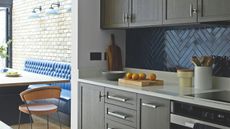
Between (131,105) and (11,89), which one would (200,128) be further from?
(11,89)

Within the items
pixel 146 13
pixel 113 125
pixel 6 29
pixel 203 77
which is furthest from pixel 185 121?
pixel 6 29

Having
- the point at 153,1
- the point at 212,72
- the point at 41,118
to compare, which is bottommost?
the point at 41,118

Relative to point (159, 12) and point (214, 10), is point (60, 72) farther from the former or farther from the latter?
point (214, 10)

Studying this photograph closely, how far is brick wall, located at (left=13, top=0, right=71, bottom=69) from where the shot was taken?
6.22 meters

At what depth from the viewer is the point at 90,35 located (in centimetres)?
394

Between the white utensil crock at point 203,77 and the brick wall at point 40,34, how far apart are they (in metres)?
3.49

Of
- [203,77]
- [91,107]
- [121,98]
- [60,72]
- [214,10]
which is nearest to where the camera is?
[214,10]

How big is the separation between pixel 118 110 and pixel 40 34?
171 inches

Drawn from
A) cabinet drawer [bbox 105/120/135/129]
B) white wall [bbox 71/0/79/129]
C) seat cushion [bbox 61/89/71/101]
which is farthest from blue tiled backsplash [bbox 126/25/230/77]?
seat cushion [bbox 61/89/71/101]

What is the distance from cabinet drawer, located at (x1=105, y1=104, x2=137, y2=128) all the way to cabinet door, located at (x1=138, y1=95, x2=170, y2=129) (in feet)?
0.32

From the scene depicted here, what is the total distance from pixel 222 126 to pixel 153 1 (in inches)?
58.6

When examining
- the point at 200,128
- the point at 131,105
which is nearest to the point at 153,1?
the point at 131,105

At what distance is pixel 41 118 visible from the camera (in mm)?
5879

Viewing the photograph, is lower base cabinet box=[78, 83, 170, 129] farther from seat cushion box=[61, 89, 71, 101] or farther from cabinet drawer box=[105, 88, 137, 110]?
Result: seat cushion box=[61, 89, 71, 101]
